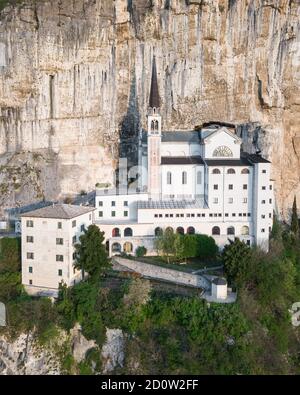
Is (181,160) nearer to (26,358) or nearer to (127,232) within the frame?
(127,232)

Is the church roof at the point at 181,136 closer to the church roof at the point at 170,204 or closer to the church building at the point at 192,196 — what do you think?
the church building at the point at 192,196

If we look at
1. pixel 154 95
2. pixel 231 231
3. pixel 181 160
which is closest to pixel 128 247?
pixel 231 231

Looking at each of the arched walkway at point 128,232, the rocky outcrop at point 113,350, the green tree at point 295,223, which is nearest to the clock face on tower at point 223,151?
the green tree at point 295,223

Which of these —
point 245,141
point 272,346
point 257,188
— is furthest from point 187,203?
point 272,346

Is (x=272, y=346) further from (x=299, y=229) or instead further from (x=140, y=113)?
(x=140, y=113)

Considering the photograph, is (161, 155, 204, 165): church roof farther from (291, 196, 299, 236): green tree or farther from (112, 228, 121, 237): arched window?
(291, 196, 299, 236): green tree

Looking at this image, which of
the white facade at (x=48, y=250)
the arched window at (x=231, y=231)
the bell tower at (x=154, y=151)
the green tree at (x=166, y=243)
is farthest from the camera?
the bell tower at (x=154, y=151)

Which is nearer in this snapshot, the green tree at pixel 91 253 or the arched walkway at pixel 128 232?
the green tree at pixel 91 253
